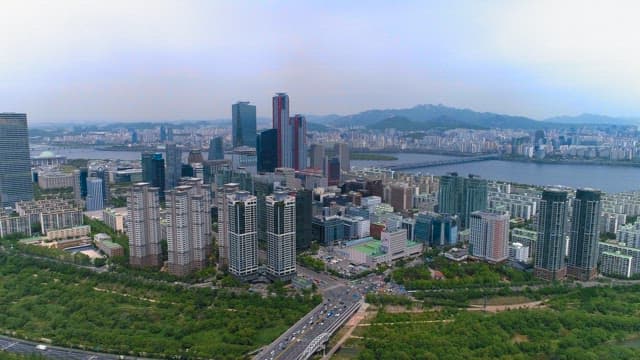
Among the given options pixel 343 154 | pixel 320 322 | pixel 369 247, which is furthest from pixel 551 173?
pixel 320 322

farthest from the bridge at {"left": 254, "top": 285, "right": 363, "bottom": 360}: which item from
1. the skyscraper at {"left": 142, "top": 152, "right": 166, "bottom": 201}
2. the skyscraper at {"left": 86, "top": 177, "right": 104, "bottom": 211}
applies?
the skyscraper at {"left": 86, "top": 177, "right": 104, "bottom": 211}

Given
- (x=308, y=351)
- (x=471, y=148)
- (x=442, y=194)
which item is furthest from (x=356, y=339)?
(x=471, y=148)

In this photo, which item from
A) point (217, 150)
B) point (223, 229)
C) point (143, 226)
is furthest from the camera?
point (217, 150)

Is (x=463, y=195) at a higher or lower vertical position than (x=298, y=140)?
lower

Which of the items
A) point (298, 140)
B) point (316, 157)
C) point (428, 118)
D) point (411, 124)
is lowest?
point (316, 157)

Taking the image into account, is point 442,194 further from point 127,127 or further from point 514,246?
point 127,127

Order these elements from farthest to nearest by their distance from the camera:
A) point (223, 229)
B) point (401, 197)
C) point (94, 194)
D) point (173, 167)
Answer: point (173, 167)
point (401, 197)
point (94, 194)
point (223, 229)

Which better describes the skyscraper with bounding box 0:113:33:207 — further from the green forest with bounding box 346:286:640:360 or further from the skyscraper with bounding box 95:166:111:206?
the green forest with bounding box 346:286:640:360

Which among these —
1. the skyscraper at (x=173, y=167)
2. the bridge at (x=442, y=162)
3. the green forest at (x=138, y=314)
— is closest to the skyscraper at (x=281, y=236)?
the green forest at (x=138, y=314)

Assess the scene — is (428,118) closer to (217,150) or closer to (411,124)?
(411,124)
